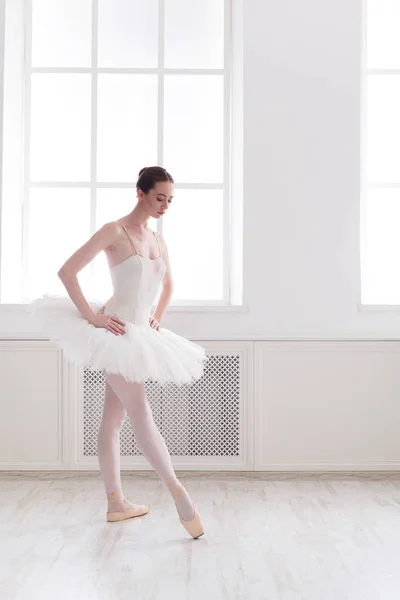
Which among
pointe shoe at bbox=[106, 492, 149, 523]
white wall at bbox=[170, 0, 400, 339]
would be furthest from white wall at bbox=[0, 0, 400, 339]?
pointe shoe at bbox=[106, 492, 149, 523]

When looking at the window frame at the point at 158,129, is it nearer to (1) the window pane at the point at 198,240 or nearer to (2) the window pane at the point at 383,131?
(1) the window pane at the point at 198,240

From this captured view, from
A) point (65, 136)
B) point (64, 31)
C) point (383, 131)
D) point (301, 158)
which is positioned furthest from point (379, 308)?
point (64, 31)

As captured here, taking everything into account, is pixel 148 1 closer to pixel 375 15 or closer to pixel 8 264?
pixel 375 15

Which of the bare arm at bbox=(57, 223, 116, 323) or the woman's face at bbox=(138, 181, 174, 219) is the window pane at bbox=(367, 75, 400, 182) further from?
the bare arm at bbox=(57, 223, 116, 323)

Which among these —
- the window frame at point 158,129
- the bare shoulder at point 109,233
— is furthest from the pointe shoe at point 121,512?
the window frame at point 158,129

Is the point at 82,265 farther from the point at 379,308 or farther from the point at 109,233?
the point at 379,308

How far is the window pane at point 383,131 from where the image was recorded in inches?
167

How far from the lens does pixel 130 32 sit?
4.21 metres

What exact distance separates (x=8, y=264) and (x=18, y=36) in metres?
1.28

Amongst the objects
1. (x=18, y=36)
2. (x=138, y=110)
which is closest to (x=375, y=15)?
(x=138, y=110)

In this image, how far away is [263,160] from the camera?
391cm

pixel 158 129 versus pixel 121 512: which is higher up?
pixel 158 129

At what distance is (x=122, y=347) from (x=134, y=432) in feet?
1.16

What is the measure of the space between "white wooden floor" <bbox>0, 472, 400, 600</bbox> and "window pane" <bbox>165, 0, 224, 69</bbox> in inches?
91.1
